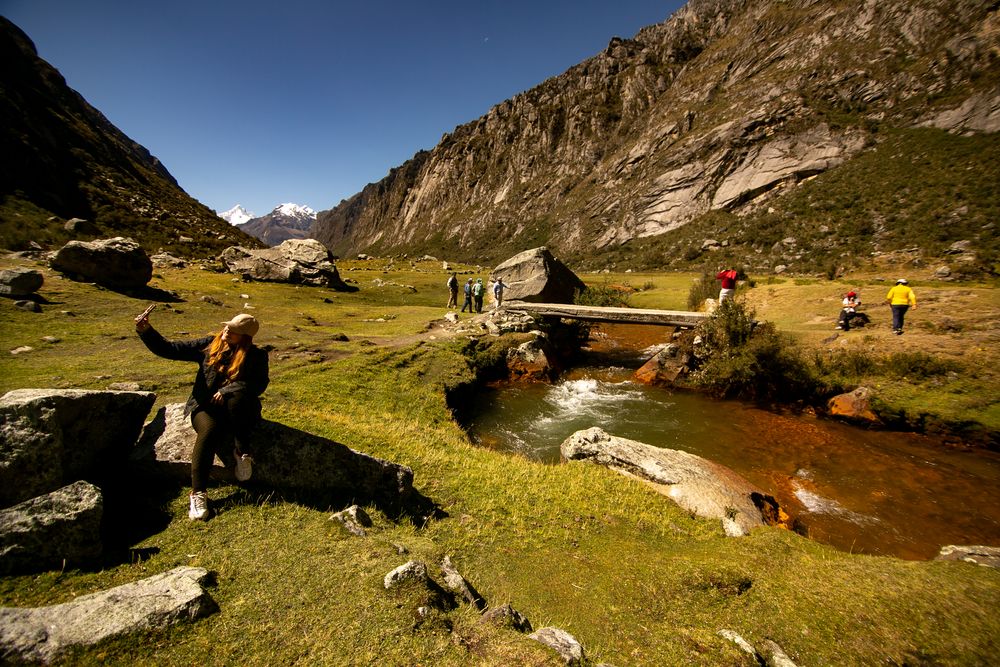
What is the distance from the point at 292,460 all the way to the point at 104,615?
10.3 ft

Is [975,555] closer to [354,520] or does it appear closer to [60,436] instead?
[354,520]

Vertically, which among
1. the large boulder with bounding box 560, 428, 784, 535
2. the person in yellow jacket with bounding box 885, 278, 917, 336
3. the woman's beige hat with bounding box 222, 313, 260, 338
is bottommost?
the large boulder with bounding box 560, 428, 784, 535

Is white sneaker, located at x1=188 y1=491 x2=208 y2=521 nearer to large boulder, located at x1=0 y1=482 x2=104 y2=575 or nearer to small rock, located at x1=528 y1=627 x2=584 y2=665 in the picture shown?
large boulder, located at x1=0 y1=482 x2=104 y2=575

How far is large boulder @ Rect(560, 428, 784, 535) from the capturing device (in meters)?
8.92

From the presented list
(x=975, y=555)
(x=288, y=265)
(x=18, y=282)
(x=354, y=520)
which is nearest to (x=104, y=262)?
(x=18, y=282)

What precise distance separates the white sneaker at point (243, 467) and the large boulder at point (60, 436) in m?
1.58

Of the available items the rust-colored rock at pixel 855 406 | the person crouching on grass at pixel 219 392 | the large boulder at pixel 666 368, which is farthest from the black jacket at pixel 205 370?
the rust-colored rock at pixel 855 406

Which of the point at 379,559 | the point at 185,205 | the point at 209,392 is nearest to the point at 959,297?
the point at 379,559

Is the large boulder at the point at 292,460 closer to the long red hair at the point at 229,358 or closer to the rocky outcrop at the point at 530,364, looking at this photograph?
the long red hair at the point at 229,358

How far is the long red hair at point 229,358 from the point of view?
5.90 meters

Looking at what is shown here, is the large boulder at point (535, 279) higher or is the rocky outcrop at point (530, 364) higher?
the large boulder at point (535, 279)

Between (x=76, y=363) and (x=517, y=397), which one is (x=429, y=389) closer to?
(x=517, y=397)

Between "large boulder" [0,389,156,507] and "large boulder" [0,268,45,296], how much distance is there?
18.8 meters

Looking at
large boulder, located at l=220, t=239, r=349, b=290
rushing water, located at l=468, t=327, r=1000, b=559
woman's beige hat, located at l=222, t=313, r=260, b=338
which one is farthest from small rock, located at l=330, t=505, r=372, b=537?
large boulder, located at l=220, t=239, r=349, b=290
